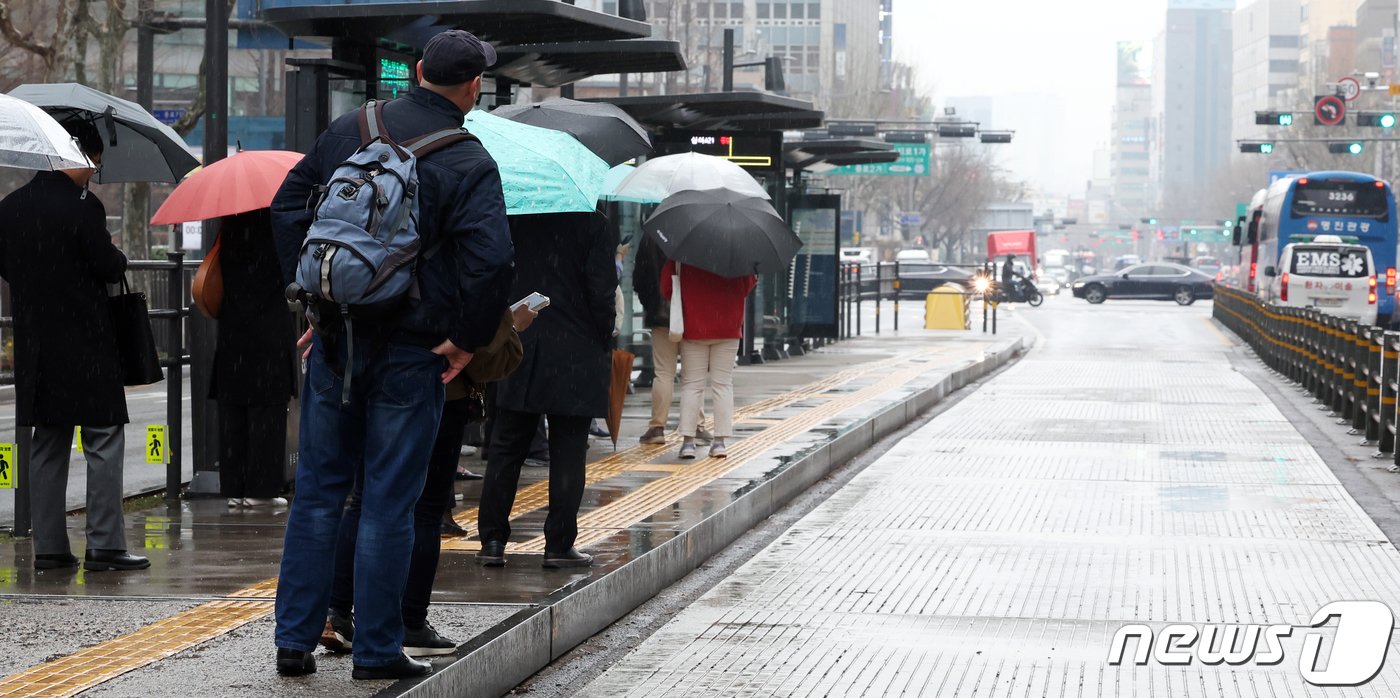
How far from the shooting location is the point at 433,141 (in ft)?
17.7

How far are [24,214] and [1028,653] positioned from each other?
4.34 metres

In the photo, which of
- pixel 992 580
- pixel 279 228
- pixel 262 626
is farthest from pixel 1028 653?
pixel 279 228

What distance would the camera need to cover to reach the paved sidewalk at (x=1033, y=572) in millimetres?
6555

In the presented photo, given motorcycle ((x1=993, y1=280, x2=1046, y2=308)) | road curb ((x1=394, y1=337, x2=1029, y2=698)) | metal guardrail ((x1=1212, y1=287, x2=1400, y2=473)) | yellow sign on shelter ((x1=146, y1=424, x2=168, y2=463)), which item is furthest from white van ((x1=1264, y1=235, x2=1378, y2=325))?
yellow sign on shelter ((x1=146, y1=424, x2=168, y2=463))

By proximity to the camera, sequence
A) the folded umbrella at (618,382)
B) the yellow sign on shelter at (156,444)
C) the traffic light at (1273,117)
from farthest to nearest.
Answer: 1. the traffic light at (1273,117)
2. the folded umbrella at (618,382)
3. the yellow sign on shelter at (156,444)

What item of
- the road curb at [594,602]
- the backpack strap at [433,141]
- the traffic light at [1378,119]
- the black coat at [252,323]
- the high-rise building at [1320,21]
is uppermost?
the high-rise building at [1320,21]

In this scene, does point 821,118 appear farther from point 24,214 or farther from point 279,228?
point 279,228

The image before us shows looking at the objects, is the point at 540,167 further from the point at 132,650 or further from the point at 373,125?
the point at 132,650

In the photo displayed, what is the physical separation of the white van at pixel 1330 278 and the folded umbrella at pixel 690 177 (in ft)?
94.2

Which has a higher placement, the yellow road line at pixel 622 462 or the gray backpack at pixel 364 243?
the gray backpack at pixel 364 243

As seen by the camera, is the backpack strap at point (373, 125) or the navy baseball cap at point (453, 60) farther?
the navy baseball cap at point (453, 60)

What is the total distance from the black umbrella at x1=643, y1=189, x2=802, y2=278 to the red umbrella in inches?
124

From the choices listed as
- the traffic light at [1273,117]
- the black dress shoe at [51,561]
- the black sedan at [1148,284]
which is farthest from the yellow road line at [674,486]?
the black sedan at [1148,284]

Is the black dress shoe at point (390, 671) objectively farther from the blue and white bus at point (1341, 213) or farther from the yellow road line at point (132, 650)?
the blue and white bus at point (1341, 213)
